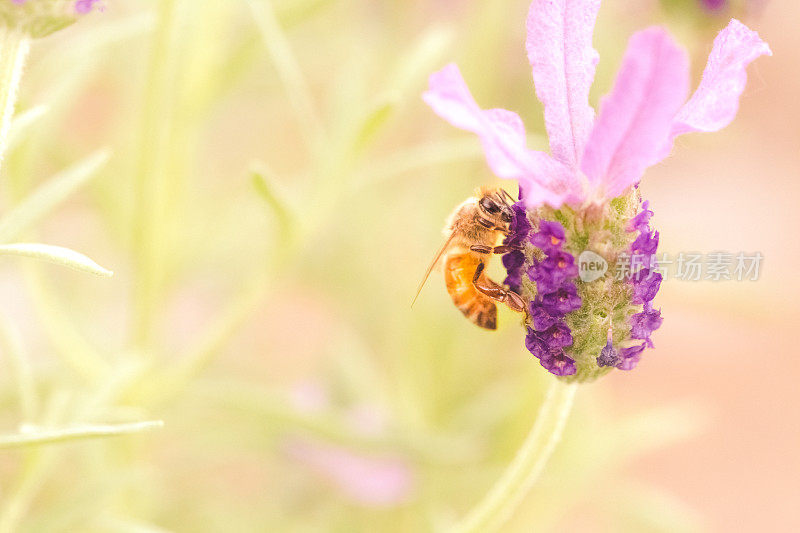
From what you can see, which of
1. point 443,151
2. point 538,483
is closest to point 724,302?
point 538,483

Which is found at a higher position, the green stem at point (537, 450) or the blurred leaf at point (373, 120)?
the blurred leaf at point (373, 120)

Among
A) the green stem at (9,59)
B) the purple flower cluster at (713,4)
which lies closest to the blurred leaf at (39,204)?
the green stem at (9,59)

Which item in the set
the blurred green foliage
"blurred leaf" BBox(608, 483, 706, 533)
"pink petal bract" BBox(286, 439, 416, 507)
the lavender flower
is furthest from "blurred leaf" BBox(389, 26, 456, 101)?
"blurred leaf" BBox(608, 483, 706, 533)

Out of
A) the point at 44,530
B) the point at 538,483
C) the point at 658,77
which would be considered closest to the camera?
the point at 658,77

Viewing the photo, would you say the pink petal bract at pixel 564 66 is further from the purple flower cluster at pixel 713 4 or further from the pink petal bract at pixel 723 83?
the purple flower cluster at pixel 713 4

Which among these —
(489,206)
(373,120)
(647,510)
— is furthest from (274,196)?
(647,510)

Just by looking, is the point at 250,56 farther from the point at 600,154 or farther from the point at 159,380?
the point at 600,154

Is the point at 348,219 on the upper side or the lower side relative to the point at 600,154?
upper
